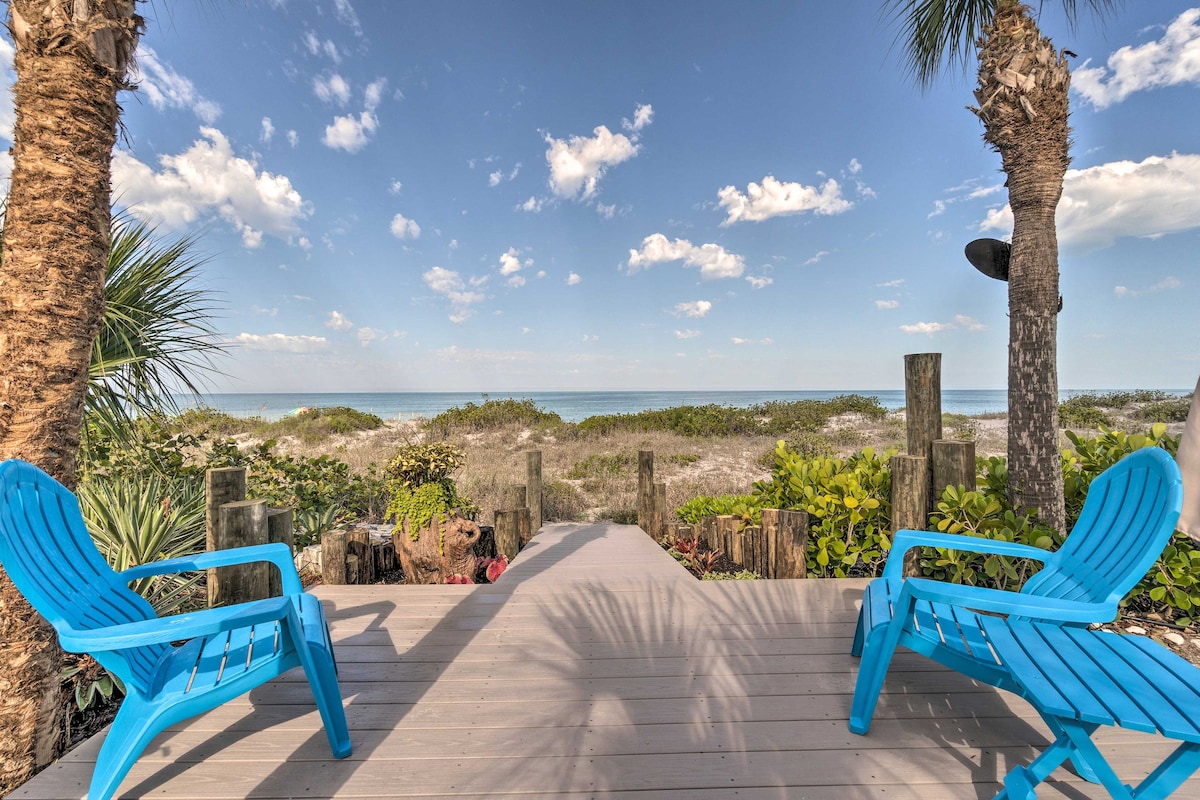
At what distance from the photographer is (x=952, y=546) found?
78.8 inches

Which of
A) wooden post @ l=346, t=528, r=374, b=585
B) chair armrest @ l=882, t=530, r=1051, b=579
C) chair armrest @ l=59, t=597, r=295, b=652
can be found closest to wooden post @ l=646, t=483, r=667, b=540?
wooden post @ l=346, t=528, r=374, b=585

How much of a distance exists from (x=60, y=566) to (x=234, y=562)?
1.56 feet

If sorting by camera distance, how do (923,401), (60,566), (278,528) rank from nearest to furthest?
(60,566)
(278,528)
(923,401)

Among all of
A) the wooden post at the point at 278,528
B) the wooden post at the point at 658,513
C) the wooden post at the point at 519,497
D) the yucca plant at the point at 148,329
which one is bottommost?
the wooden post at the point at 658,513

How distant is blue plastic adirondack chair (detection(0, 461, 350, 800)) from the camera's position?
1.27 metres

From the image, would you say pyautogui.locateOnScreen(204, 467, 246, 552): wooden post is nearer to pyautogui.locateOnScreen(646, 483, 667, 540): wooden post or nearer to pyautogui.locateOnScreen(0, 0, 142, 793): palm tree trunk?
pyautogui.locateOnScreen(0, 0, 142, 793): palm tree trunk

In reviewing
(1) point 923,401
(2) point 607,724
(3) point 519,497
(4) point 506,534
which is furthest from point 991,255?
(3) point 519,497

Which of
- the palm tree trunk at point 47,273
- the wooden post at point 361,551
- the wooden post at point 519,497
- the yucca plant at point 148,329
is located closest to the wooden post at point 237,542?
the palm tree trunk at point 47,273

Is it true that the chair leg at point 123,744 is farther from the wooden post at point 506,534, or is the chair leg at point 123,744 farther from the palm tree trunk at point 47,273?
the wooden post at point 506,534

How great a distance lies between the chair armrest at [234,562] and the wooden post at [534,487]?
313 centimetres

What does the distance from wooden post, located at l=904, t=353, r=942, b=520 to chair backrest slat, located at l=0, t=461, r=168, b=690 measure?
172 inches

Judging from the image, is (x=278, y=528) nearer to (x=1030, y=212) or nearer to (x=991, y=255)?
(x=991, y=255)

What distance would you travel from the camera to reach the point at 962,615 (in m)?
1.79

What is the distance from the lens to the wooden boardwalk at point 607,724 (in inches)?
58.0
